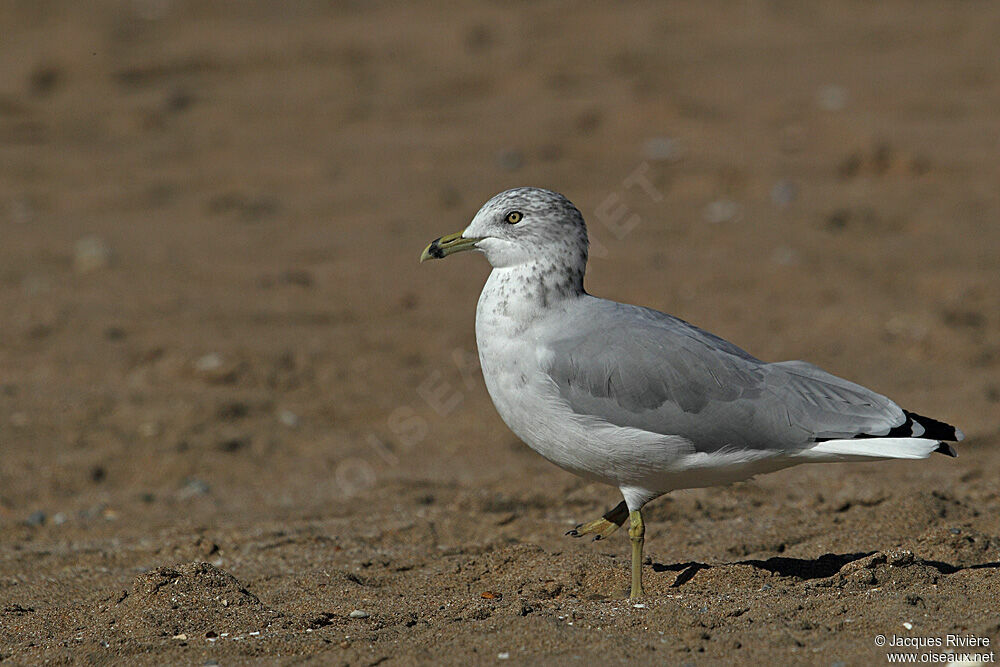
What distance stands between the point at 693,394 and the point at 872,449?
64 centimetres

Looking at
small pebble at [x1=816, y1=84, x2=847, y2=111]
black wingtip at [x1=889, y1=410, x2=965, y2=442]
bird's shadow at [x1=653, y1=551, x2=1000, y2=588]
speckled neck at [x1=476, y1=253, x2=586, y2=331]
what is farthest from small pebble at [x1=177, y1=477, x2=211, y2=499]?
small pebble at [x1=816, y1=84, x2=847, y2=111]

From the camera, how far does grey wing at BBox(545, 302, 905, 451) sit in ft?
14.8

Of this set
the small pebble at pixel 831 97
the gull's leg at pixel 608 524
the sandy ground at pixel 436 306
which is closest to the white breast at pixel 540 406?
the gull's leg at pixel 608 524

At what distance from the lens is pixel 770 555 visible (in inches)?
206

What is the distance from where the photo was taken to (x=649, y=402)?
14.9 ft

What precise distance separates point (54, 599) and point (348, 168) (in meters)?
7.28

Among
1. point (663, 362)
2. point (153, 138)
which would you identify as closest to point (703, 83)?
point (153, 138)

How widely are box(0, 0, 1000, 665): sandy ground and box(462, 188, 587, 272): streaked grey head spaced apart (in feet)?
3.90

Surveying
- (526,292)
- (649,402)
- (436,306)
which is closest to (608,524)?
(649,402)

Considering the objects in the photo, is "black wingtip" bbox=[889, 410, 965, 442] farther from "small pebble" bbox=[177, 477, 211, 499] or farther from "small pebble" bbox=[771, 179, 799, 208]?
"small pebble" bbox=[771, 179, 799, 208]

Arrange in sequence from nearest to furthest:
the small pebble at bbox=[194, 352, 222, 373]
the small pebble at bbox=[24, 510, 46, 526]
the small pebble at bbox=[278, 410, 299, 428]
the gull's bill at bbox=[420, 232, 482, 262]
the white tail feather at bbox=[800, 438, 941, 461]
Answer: the white tail feather at bbox=[800, 438, 941, 461] → the gull's bill at bbox=[420, 232, 482, 262] → the small pebble at bbox=[24, 510, 46, 526] → the small pebble at bbox=[278, 410, 299, 428] → the small pebble at bbox=[194, 352, 222, 373]

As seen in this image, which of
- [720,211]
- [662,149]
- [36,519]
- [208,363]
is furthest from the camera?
[662,149]

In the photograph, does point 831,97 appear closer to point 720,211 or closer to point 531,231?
point 720,211

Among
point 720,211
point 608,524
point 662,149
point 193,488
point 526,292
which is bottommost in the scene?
point 193,488
